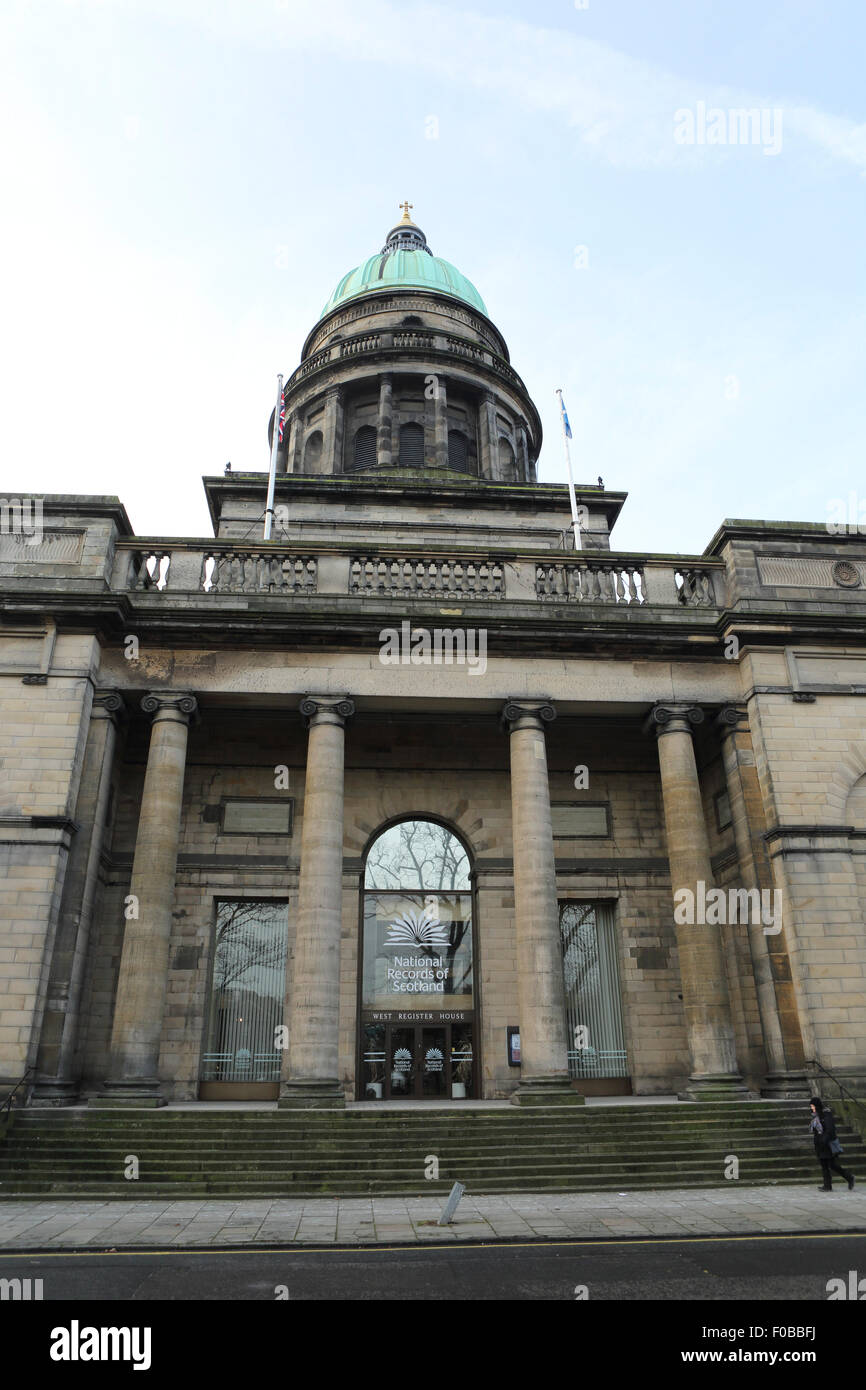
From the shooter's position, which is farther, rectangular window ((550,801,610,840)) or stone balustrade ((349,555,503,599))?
rectangular window ((550,801,610,840))

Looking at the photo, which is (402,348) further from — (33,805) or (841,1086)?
(841,1086)

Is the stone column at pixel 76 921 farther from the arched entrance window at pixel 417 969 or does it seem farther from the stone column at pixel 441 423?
the stone column at pixel 441 423

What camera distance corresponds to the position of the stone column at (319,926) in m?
16.2

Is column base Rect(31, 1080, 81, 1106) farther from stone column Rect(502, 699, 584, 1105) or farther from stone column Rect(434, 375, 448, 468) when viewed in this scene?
stone column Rect(434, 375, 448, 468)

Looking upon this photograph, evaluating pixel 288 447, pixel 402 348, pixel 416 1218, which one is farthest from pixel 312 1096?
pixel 402 348

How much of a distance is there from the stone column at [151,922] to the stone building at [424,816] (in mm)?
65

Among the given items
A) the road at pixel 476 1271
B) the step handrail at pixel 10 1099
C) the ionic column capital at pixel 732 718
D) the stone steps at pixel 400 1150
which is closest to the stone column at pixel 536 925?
Answer: the stone steps at pixel 400 1150

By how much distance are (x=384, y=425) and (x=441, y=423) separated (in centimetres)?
225

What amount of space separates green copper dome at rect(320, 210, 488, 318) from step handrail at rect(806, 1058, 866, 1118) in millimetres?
34663

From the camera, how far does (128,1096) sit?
1568 centimetres

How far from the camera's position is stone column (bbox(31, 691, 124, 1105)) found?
1580 centimetres

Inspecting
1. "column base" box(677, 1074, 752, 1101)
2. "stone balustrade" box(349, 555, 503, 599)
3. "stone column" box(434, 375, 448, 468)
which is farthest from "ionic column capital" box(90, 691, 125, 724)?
"stone column" box(434, 375, 448, 468)
